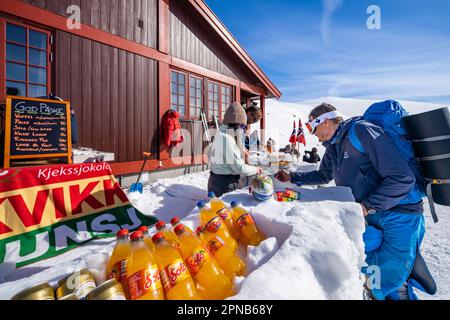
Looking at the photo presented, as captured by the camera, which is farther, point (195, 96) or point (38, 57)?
point (195, 96)

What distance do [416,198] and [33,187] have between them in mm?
4083

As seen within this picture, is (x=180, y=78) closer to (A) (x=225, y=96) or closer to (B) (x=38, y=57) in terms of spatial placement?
(A) (x=225, y=96)

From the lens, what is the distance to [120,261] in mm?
1131

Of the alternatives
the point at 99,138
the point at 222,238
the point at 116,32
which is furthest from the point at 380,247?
the point at 116,32

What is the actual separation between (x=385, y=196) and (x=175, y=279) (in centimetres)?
171

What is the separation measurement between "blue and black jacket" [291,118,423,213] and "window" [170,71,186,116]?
5.86m

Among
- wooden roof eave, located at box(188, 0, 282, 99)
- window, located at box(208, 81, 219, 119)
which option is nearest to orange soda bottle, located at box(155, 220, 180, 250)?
window, located at box(208, 81, 219, 119)

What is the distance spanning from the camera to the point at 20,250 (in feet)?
8.16

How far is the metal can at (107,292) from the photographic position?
2.97ft

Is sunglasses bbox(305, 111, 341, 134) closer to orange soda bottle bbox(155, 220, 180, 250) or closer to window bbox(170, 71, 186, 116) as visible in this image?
orange soda bottle bbox(155, 220, 180, 250)

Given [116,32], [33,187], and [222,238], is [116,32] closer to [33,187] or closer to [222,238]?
[33,187]

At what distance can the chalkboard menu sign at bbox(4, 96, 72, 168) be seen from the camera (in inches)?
135

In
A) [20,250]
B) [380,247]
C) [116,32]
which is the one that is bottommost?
[20,250]

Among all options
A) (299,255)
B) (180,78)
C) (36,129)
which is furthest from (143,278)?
(180,78)
